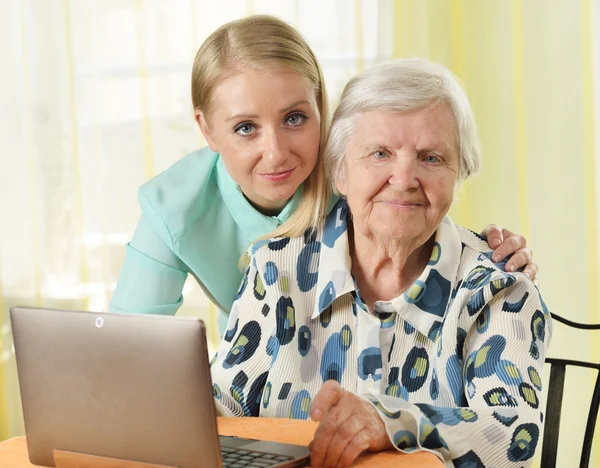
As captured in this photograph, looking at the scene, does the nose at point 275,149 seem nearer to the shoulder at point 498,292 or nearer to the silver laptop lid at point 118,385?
the shoulder at point 498,292

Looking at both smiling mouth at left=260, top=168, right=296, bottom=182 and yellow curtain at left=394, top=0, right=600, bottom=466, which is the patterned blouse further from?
yellow curtain at left=394, top=0, right=600, bottom=466

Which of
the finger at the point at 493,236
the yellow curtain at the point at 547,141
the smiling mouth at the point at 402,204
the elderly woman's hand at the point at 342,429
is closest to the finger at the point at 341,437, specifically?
the elderly woman's hand at the point at 342,429

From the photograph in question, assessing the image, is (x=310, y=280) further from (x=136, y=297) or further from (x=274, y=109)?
(x=136, y=297)

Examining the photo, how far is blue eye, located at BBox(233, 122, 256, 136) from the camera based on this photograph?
1.88 meters

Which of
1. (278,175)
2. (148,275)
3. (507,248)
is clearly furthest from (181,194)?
(507,248)

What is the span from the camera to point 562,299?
3104 millimetres

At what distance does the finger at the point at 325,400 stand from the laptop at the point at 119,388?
7 centimetres

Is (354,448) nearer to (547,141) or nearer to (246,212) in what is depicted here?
(246,212)

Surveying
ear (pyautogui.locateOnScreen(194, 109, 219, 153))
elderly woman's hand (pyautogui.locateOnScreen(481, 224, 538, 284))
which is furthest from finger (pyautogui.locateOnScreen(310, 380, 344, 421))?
ear (pyautogui.locateOnScreen(194, 109, 219, 153))

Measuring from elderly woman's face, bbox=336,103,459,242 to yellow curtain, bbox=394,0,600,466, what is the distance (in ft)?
5.35

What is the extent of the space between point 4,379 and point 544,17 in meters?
2.40

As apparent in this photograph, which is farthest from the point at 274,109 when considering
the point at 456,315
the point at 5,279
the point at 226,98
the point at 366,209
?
the point at 5,279

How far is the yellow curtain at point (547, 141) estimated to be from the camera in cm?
305

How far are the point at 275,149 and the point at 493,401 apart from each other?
700mm
